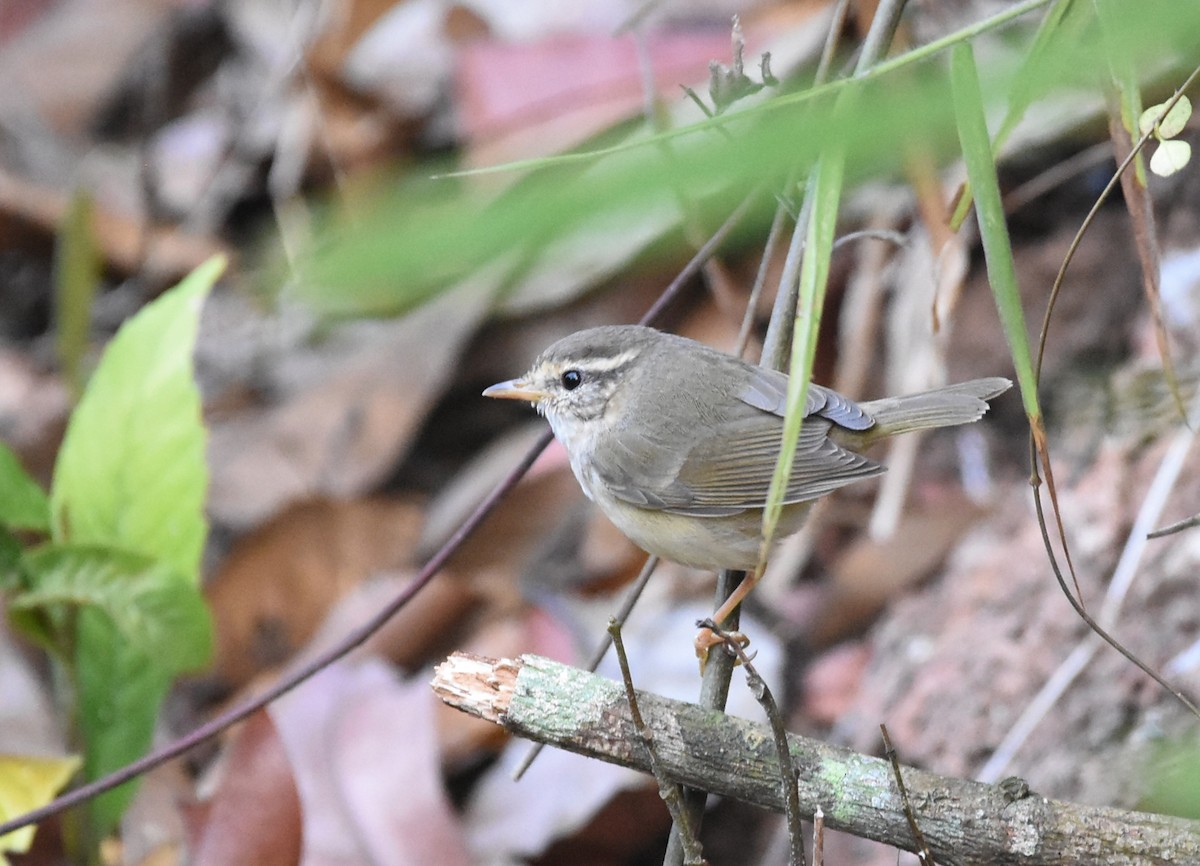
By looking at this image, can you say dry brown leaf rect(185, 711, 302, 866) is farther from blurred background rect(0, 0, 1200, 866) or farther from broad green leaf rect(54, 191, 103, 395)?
broad green leaf rect(54, 191, 103, 395)

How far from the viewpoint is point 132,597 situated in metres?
3.45

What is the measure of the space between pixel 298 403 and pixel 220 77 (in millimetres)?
3395

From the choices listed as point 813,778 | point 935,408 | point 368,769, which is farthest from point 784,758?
point 368,769

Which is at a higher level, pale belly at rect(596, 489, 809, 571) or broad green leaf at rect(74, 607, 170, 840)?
pale belly at rect(596, 489, 809, 571)

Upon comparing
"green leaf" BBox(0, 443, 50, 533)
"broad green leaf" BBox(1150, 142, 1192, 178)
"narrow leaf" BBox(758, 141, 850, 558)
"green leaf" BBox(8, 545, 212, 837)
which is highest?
"broad green leaf" BBox(1150, 142, 1192, 178)

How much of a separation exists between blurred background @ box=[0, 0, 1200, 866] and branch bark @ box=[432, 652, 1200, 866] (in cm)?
81

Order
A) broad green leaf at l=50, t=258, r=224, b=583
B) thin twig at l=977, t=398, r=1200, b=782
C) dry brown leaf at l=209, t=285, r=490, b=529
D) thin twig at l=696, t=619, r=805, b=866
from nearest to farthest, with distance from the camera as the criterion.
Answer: thin twig at l=696, t=619, r=805, b=866, thin twig at l=977, t=398, r=1200, b=782, broad green leaf at l=50, t=258, r=224, b=583, dry brown leaf at l=209, t=285, r=490, b=529

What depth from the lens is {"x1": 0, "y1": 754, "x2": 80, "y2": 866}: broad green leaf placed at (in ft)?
11.0

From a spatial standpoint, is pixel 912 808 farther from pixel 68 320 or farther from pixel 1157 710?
pixel 68 320

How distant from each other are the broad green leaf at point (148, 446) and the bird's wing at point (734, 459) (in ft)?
3.82

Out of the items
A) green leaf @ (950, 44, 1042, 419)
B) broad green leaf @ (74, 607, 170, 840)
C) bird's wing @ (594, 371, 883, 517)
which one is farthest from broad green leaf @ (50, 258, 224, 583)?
green leaf @ (950, 44, 1042, 419)

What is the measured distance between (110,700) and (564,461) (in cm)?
188

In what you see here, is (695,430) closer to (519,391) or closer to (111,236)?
(519,391)

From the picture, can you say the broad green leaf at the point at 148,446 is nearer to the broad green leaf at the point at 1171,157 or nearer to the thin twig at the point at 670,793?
the thin twig at the point at 670,793
